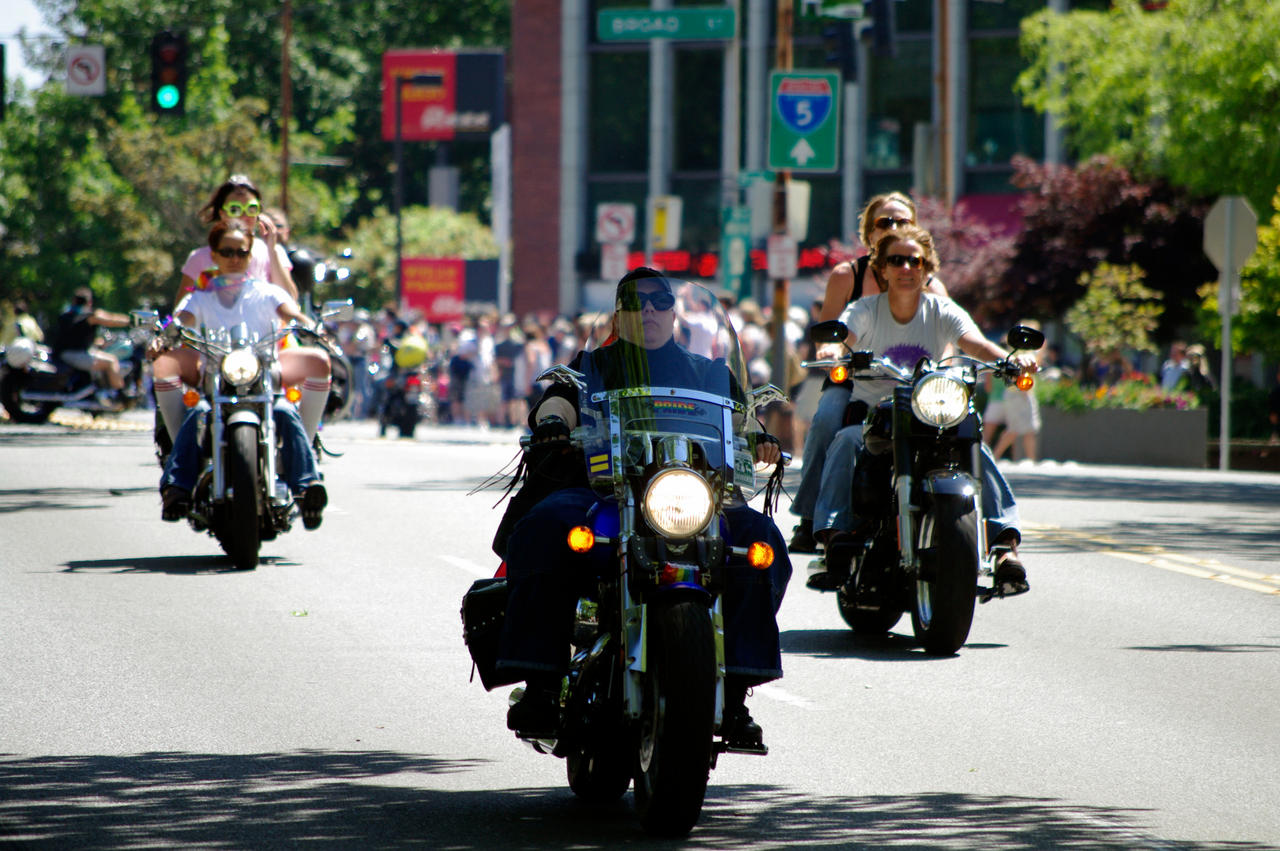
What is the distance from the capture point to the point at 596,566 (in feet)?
20.3

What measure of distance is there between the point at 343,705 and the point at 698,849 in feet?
8.27

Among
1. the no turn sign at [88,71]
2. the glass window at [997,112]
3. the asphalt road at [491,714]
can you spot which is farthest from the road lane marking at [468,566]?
the glass window at [997,112]

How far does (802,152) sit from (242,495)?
1443cm

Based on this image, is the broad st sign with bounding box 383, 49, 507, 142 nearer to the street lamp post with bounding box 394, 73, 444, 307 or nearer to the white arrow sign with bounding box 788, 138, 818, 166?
the street lamp post with bounding box 394, 73, 444, 307

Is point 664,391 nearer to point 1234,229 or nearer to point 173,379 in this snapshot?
point 173,379

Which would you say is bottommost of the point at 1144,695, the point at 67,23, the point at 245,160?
the point at 1144,695

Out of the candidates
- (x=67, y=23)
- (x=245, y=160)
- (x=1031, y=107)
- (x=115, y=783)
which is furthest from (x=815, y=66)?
(x=115, y=783)

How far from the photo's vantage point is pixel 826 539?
32.1 ft

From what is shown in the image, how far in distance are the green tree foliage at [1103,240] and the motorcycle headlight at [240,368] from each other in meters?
24.1

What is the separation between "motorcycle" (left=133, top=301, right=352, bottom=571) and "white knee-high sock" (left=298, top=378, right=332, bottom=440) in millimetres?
717

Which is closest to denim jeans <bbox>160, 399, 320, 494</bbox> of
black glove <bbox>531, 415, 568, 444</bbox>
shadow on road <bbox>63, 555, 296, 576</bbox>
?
shadow on road <bbox>63, 555, 296, 576</bbox>

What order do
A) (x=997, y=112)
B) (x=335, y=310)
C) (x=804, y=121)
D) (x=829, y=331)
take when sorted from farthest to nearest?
Answer: (x=997, y=112) → (x=804, y=121) → (x=335, y=310) → (x=829, y=331)

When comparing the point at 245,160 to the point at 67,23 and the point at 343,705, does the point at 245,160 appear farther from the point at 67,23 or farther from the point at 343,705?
the point at 343,705

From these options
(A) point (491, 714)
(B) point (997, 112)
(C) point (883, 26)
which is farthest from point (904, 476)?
(B) point (997, 112)
